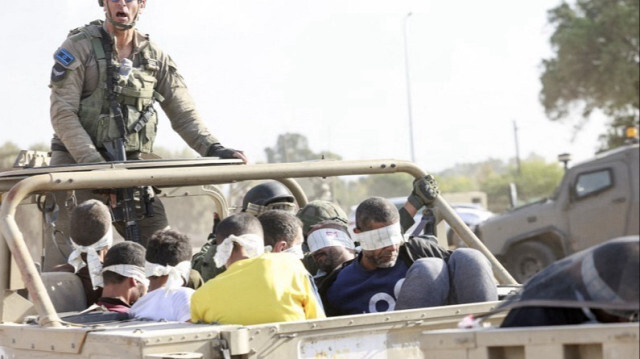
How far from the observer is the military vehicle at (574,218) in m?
15.2

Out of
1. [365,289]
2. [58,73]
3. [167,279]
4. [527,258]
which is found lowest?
A: [527,258]

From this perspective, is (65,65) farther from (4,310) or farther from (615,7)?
(615,7)

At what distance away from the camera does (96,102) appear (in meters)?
6.20

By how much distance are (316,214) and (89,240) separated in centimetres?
151

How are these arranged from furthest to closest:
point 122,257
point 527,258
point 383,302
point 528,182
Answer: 1. point 528,182
2. point 527,258
3. point 383,302
4. point 122,257

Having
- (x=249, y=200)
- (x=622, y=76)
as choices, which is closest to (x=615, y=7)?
(x=622, y=76)

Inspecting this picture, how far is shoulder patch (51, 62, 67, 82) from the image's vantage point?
20.0 ft

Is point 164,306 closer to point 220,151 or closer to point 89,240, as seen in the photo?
point 89,240

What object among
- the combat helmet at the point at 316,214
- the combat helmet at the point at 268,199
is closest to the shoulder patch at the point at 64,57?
the combat helmet at the point at 268,199

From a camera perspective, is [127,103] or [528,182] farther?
[528,182]

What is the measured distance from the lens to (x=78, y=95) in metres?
6.12

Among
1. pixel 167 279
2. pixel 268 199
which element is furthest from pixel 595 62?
pixel 167 279

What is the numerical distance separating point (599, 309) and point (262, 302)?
1.28 m

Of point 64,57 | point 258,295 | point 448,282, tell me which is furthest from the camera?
point 64,57
